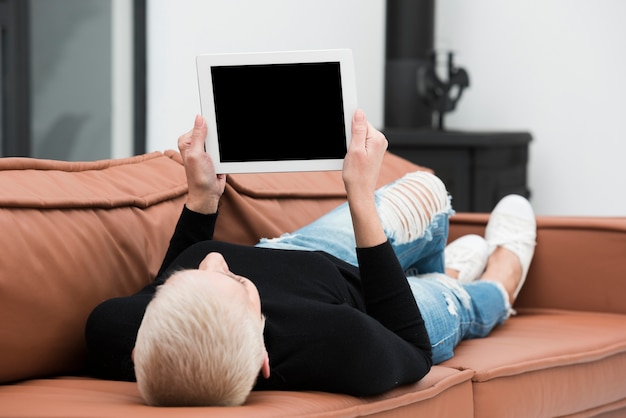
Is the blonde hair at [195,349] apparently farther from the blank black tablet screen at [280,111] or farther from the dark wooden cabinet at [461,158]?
the dark wooden cabinet at [461,158]

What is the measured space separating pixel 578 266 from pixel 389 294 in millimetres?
907

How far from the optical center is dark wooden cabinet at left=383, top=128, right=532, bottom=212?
12.3ft

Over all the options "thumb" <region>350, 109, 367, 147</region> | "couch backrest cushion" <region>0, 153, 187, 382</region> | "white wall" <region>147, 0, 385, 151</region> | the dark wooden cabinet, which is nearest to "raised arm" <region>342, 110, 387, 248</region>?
"thumb" <region>350, 109, 367, 147</region>

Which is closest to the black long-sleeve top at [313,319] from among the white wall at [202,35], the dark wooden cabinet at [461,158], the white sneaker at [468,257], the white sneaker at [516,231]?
the white sneaker at [468,257]

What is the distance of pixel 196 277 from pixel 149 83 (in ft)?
9.25

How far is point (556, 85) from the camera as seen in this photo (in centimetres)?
424

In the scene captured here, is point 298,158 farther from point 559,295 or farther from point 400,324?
point 559,295

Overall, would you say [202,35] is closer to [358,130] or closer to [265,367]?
[358,130]

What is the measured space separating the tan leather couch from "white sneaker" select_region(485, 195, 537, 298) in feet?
0.14

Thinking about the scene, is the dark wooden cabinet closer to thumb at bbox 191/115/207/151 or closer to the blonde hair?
thumb at bbox 191/115/207/151

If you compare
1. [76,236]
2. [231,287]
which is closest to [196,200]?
[76,236]

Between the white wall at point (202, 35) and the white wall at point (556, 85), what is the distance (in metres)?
0.56

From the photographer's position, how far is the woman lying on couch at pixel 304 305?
1.25 m

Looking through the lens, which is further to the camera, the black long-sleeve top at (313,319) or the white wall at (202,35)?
the white wall at (202,35)
